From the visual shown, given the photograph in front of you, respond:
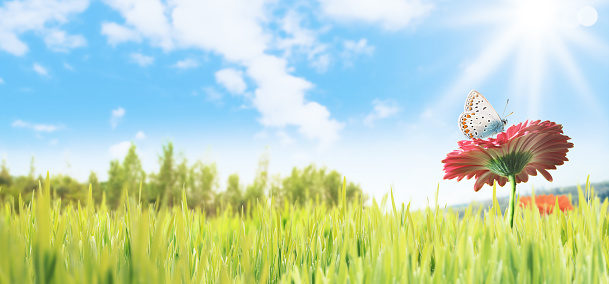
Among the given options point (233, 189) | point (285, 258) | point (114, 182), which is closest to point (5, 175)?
point (114, 182)

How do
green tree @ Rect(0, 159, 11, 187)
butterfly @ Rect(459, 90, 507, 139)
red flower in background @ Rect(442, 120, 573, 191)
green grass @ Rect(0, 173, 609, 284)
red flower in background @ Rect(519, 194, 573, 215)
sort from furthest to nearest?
1. green tree @ Rect(0, 159, 11, 187)
2. red flower in background @ Rect(519, 194, 573, 215)
3. butterfly @ Rect(459, 90, 507, 139)
4. red flower in background @ Rect(442, 120, 573, 191)
5. green grass @ Rect(0, 173, 609, 284)

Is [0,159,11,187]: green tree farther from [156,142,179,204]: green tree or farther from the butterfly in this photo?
the butterfly

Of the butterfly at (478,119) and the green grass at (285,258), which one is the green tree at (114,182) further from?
the butterfly at (478,119)

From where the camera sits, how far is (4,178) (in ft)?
52.4

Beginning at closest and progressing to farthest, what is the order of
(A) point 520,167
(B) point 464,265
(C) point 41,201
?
(C) point 41,201 → (B) point 464,265 → (A) point 520,167

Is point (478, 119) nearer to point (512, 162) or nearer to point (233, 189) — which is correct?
point (512, 162)

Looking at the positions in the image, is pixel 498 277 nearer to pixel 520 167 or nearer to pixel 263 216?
pixel 520 167

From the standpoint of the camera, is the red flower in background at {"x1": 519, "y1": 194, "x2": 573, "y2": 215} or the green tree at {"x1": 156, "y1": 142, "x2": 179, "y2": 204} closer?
the red flower in background at {"x1": 519, "y1": 194, "x2": 573, "y2": 215}

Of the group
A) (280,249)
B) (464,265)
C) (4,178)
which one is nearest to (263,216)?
(280,249)

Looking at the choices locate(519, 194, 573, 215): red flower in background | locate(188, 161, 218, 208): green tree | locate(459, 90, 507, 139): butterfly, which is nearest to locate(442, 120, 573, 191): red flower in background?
locate(459, 90, 507, 139): butterfly

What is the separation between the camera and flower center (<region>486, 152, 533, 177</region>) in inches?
77.1

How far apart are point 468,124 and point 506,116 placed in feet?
0.80

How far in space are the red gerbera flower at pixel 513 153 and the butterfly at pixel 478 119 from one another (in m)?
0.51

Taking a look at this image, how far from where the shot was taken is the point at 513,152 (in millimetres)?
1946
